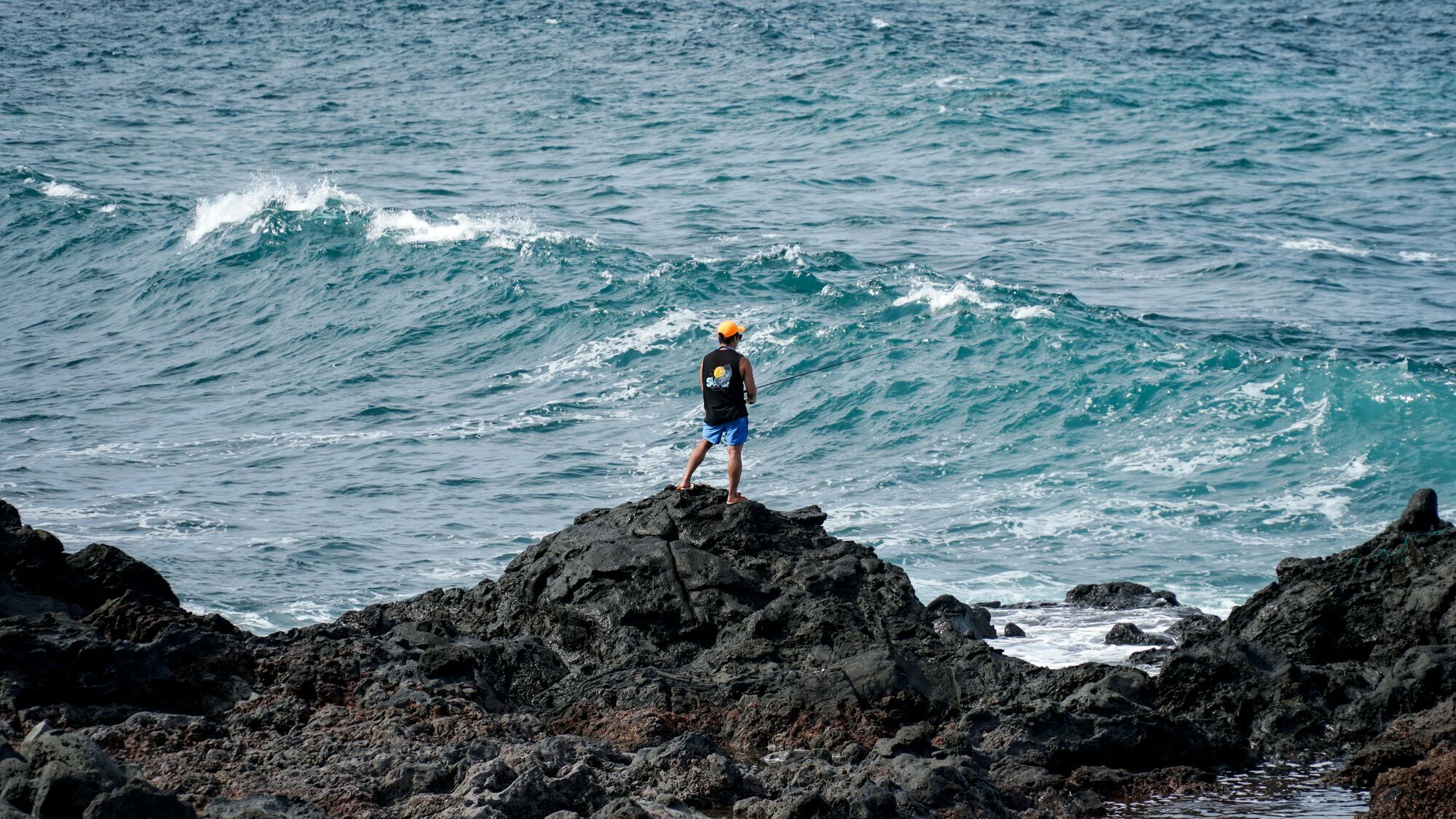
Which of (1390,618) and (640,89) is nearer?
(1390,618)

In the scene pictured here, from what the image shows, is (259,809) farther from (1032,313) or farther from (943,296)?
(943,296)

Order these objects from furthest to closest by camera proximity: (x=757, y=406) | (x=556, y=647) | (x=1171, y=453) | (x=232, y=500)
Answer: (x=757, y=406)
(x=1171, y=453)
(x=232, y=500)
(x=556, y=647)

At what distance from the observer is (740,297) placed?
23625mm

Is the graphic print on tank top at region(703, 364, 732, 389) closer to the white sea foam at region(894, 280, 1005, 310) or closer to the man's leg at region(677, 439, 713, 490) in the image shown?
the man's leg at region(677, 439, 713, 490)

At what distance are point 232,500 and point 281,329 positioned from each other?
8.42 meters

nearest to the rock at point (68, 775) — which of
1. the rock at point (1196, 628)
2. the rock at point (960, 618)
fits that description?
the rock at point (960, 618)

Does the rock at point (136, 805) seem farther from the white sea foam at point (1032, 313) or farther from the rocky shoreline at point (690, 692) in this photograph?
the white sea foam at point (1032, 313)

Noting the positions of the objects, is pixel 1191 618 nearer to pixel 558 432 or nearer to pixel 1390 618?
pixel 1390 618

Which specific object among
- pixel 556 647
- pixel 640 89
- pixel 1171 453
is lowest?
pixel 1171 453

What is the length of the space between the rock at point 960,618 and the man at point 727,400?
1.89 meters

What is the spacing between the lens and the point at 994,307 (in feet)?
73.5

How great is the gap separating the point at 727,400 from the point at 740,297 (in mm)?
13139

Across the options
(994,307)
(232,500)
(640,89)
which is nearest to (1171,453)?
(994,307)

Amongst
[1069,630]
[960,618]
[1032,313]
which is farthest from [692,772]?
[1032,313]
